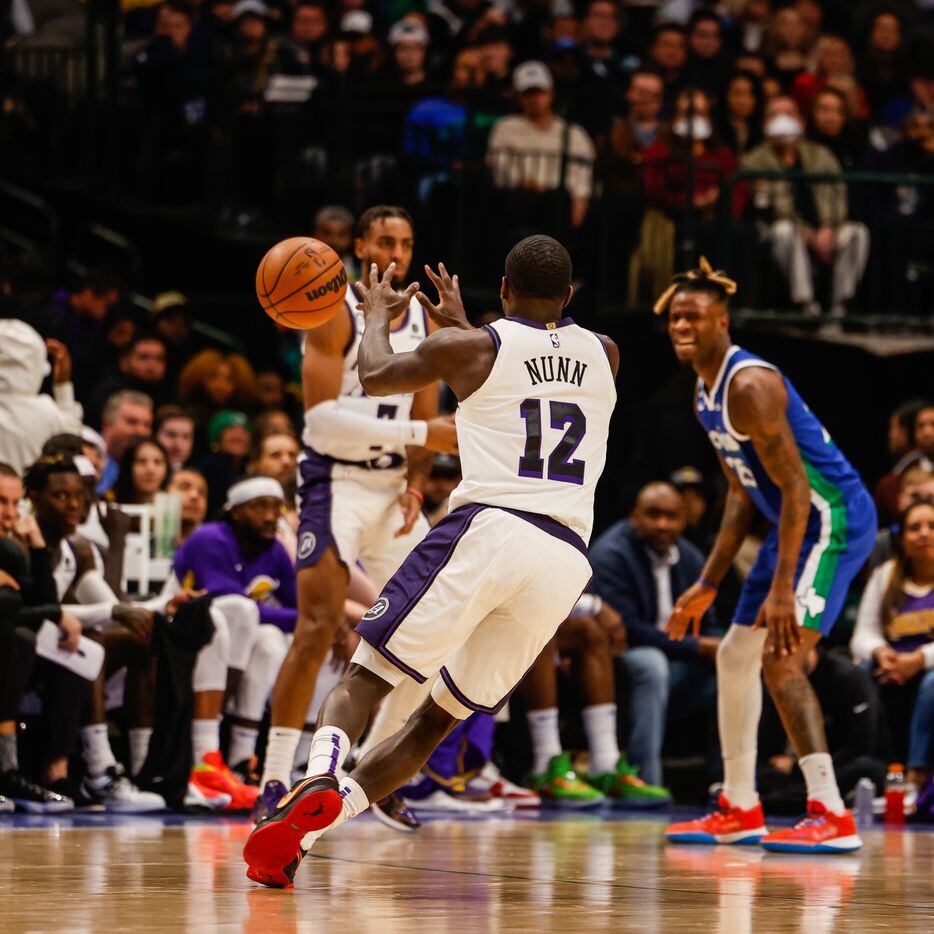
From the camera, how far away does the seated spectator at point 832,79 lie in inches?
558

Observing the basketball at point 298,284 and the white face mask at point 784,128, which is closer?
the basketball at point 298,284

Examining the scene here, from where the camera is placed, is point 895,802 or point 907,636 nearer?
point 895,802

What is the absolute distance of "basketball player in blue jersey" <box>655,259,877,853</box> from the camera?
719 centimetres

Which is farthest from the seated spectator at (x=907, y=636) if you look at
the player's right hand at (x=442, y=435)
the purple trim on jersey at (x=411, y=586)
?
the purple trim on jersey at (x=411, y=586)

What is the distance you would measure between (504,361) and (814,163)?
7.99m

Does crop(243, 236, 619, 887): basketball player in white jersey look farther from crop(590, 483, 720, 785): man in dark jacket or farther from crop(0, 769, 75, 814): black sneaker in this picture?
crop(590, 483, 720, 785): man in dark jacket

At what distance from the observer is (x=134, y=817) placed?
822cm

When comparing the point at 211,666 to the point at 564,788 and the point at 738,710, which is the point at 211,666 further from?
the point at 738,710

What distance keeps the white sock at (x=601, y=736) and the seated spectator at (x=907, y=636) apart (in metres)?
1.39

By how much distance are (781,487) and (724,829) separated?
1482 millimetres

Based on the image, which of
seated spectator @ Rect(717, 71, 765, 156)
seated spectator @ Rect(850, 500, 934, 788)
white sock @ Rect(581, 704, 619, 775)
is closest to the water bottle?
seated spectator @ Rect(850, 500, 934, 788)

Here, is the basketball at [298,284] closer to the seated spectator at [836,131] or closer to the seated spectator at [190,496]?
the seated spectator at [190,496]

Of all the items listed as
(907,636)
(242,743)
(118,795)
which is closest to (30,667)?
(118,795)

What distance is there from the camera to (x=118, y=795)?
850 centimetres
